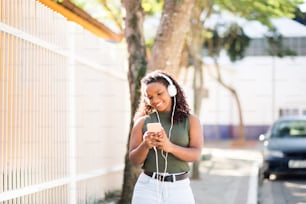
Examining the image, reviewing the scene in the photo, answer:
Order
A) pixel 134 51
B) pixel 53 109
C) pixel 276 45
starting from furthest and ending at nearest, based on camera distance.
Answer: pixel 276 45 → pixel 134 51 → pixel 53 109

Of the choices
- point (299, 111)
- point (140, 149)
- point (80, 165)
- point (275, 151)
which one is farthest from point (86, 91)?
point (299, 111)

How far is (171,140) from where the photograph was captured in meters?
4.37

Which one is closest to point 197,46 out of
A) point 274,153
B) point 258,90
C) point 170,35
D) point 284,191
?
point 274,153

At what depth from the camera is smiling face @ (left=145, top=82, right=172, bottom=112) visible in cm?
438

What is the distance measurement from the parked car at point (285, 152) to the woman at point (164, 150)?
1041cm

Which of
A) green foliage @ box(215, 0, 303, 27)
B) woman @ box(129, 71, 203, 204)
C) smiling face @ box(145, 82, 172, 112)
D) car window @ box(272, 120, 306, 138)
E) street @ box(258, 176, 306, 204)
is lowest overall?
street @ box(258, 176, 306, 204)

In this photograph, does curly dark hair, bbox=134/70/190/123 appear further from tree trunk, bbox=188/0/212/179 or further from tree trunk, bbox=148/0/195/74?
tree trunk, bbox=188/0/212/179

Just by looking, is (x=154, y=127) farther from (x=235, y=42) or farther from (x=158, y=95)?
(x=235, y=42)

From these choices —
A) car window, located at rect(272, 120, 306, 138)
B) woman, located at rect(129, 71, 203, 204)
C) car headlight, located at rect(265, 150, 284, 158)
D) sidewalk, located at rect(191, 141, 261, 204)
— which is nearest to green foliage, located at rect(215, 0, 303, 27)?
car window, located at rect(272, 120, 306, 138)

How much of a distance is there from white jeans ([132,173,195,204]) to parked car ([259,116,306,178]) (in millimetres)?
10473

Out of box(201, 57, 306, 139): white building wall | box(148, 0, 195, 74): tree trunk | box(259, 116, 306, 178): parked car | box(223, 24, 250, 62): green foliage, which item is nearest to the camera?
box(148, 0, 195, 74): tree trunk

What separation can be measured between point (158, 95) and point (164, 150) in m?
0.38

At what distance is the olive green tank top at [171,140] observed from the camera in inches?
172

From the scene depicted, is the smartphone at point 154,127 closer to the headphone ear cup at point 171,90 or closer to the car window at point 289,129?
the headphone ear cup at point 171,90
